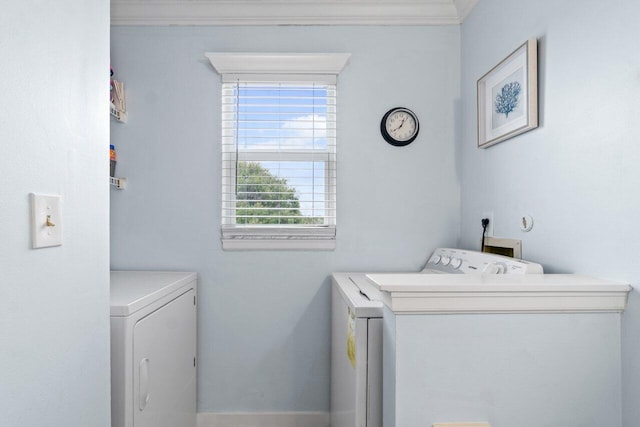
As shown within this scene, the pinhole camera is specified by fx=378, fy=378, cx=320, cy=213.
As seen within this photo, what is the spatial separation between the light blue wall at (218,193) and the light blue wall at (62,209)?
1166 millimetres

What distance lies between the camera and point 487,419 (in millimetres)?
1018

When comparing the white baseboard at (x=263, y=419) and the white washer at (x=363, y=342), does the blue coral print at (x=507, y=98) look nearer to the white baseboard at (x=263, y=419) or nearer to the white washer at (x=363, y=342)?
the white washer at (x=363, y=342)

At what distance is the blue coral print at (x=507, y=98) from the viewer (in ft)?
5.21

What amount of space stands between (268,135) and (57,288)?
158cm

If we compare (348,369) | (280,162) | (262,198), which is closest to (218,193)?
(262,198)

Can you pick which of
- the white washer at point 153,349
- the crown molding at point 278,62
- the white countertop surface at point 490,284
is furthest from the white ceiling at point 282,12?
the white countertop surface at point 490,284

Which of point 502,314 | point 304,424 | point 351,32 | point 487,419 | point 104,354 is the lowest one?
point 304,424

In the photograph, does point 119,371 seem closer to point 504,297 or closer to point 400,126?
point 504,297

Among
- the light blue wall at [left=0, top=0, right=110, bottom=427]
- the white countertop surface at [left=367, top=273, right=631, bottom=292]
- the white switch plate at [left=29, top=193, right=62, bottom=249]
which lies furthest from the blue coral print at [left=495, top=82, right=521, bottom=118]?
the white switch plate at [left=29, top=193, right=62, bottom=249]

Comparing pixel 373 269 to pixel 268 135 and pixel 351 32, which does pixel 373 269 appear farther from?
pixel 351 32

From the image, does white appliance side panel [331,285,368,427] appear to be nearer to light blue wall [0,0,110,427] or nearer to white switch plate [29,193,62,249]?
light blue wall [0,0,110,427]

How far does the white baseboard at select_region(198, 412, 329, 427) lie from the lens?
221 cm

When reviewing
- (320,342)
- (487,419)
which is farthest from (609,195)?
(320,342)

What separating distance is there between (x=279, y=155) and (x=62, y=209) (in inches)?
58.1
